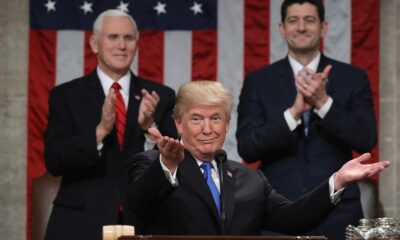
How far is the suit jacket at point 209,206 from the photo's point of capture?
4.18 meters

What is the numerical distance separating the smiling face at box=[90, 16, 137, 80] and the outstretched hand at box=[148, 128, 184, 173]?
2.10 meters

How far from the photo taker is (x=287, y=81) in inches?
245

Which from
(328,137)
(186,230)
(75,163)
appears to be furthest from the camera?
(328,137)

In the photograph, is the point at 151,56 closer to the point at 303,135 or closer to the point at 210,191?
the point at 303,135

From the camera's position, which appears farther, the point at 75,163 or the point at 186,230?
the point at 75,163

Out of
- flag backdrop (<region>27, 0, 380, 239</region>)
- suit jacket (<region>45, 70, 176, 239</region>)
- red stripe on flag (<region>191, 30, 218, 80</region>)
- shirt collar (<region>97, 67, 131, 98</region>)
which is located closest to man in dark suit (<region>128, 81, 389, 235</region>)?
suit jacket (<region>45, 70, 176, 239</region>)

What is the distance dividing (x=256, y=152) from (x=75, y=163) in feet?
3.24

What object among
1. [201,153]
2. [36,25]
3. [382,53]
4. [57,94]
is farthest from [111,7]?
[201,153]

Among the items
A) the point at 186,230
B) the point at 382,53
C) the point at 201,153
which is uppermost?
the point at 382,53

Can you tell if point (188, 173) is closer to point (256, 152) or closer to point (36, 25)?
point (256, 152)

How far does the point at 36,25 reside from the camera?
7250 mm

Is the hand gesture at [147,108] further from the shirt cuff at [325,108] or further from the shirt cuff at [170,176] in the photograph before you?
the shirt cuff at [170,176]

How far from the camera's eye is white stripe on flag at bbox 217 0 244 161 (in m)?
7.30

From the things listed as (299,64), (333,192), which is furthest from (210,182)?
(299,64)
